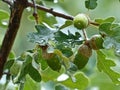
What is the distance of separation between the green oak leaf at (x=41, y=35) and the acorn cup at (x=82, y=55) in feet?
0.22

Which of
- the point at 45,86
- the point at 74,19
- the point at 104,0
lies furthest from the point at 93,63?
the point at 74,19

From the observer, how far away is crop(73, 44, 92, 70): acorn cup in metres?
0.99

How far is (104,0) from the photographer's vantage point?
8.54 ft

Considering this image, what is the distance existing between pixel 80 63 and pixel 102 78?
0.91m

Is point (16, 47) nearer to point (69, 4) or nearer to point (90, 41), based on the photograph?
point (69, 4)

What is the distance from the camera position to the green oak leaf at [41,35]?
99 cm

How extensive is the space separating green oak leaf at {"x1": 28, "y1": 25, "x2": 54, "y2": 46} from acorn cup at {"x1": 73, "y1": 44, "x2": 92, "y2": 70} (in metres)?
0.07

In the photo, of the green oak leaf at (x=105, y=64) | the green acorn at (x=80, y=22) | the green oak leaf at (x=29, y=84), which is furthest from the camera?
the green oak leaf at (x=29, y=84)

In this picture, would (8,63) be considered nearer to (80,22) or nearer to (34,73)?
(34,73)

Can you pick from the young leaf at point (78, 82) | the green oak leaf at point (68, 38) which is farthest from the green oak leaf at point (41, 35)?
the young leaf at point (78, 82)

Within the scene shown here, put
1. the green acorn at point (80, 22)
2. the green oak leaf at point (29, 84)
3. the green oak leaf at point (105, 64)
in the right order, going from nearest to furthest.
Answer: the green acorn at point (80, 22), the green oak leaf at point (105, 64), the green oak leaf at point (29, 84)

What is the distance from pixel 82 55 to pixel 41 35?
93mm

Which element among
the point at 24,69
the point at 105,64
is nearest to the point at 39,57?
the point at 24,69

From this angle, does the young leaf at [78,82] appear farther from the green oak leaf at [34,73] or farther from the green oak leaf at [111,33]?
the green oak leaf at [111,33]
